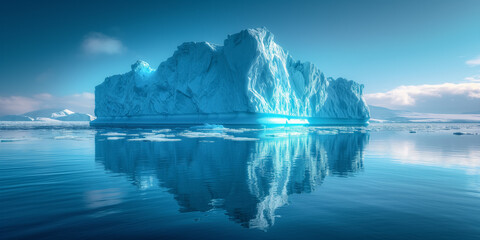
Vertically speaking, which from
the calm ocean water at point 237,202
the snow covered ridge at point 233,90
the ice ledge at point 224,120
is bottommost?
the calm ocean water at point 237,202

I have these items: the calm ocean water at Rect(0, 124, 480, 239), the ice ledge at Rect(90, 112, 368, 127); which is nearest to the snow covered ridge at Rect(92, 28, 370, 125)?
the ice ledge at Rect(90, 112, 368, 127)

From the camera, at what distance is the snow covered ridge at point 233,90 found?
1265 inches

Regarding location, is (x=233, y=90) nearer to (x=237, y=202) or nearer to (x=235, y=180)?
(x=235, y=180)

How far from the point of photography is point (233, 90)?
110 feet

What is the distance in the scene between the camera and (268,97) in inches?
Result: 1330

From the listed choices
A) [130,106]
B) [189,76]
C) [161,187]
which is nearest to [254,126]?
[189,76]

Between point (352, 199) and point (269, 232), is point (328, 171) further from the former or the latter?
point (269, 232)

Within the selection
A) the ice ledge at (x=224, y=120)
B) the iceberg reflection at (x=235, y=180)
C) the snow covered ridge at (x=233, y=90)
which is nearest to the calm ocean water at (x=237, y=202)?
the iceberg reflection at (x=235, y=180)

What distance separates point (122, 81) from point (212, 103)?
73.0 feet

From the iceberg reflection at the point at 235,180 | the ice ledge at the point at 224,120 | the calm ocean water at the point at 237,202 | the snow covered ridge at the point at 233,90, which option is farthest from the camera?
the snow covered ridge at the point at 233,90

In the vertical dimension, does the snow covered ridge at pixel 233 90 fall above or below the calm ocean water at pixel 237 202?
above

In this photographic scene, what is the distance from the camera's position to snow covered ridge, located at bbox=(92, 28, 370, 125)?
32.1 meters

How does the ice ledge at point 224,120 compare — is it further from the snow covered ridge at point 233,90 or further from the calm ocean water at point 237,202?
the calm ocean water at point 237,202

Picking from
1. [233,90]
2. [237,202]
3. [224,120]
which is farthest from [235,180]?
[233,90]
